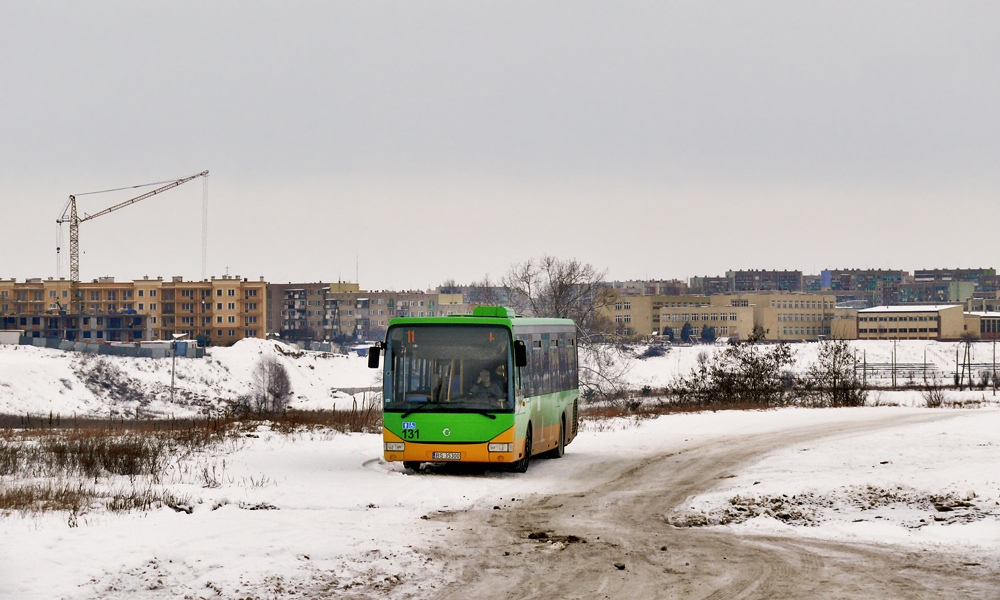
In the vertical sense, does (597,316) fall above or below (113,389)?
above

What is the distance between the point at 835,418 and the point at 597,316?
38.4 meters

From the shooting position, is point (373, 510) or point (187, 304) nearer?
point (373, 510)

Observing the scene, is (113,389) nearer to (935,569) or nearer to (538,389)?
(538,389)

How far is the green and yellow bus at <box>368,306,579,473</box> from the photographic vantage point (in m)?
19.9

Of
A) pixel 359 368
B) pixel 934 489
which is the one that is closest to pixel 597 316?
pixel 359 368

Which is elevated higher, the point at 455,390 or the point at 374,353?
the point at 374,353

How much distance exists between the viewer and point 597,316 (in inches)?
2859

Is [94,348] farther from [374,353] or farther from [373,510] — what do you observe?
[373,510]

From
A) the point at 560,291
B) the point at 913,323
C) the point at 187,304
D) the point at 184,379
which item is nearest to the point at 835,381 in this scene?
the point at 560,291

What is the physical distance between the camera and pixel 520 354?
66.0 feet

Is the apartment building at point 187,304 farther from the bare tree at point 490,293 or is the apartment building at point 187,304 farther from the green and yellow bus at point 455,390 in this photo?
the green and yellow bus at point 455,390

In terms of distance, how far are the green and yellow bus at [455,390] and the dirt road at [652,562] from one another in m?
3.04

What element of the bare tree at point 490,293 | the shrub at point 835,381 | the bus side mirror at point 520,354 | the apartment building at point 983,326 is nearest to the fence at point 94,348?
the bare tree at point 490,293

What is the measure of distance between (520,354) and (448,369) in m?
1.34
